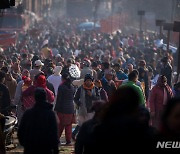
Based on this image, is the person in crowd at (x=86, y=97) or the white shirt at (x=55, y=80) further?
the white shirt at (x=55, y=80)

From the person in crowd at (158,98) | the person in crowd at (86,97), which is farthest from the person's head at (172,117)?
the person in crowd at (158,98)

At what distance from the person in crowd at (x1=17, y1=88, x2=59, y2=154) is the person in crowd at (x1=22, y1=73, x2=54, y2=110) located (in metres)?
3.40

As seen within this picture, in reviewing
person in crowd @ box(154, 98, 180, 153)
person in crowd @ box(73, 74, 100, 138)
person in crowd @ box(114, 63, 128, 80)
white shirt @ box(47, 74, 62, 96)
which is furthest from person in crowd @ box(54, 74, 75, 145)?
person in crowd @ box(154, 98, 180, 153)

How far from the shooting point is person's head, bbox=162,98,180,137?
17.7 ft

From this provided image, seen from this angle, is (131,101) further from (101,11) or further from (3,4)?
(101,11)

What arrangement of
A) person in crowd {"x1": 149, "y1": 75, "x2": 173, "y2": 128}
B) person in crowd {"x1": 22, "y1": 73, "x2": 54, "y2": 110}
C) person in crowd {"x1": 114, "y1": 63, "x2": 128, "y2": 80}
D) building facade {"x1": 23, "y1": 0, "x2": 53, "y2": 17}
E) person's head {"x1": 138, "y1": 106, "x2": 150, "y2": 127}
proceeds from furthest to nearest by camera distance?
building facade {"x1": 23, "y1": 0, "x2": 53, "y2": 17} < person in crowd {"x1": 114, "y1": 63, "x2": 128, "y2": 80} < person in crowd {"x1": 149, "y1": 75, "x2": 173, "y2": 128} < person in crowd {"x1": 22, "y1": 73, "x2": 54, "y2": 110} < person's head {"x1": 138, "y1": 106, "x2": 150, "y2": 127}

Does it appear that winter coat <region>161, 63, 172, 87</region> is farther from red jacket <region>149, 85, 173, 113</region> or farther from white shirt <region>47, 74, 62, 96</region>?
red jacket <region>149, 85, 173, 113</region>

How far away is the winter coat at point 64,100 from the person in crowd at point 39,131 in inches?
157

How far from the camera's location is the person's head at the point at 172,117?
5.39m

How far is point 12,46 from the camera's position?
3019cm

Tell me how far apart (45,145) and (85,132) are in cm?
53

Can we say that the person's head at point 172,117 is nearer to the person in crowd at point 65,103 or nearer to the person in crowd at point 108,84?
the person in crowd at point 65,103

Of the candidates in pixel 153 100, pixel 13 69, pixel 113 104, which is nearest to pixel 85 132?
pixel 113 104

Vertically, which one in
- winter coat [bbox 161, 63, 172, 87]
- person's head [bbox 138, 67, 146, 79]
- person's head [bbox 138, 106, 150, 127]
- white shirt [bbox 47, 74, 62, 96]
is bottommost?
winter coat [bbox 161, 63, 172, 87]
